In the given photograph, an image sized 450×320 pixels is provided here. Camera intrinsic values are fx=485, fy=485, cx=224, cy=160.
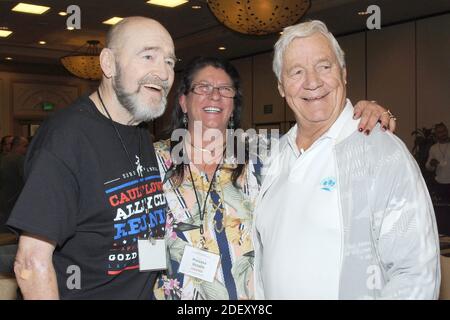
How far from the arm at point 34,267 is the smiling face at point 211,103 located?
1020mm

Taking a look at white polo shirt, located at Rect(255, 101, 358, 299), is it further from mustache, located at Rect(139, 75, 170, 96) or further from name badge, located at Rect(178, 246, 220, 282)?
mustache, located at Rect(139, 75, 170, 96)

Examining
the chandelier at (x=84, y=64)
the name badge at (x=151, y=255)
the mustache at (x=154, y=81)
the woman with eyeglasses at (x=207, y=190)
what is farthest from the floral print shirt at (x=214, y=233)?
the chandelier at (x=84, y=64)

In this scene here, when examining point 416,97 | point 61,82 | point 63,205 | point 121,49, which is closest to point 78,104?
point 121,49

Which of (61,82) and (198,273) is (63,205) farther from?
(61,82)

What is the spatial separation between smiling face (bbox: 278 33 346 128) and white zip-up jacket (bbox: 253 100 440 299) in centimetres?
17

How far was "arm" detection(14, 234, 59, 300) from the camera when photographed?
4.56ft

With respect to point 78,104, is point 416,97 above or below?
above

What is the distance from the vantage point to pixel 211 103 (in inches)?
87.8

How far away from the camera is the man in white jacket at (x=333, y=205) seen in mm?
1424

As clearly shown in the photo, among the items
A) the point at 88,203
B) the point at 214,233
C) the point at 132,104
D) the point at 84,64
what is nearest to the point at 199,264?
the point at 214,233

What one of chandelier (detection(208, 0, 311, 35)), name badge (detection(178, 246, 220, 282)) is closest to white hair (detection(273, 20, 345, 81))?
name badge (detection(178, 246, 220, 282))

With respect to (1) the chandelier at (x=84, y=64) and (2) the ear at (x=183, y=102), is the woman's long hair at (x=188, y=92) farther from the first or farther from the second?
(1) the chandelier at (x=84, y=64)
